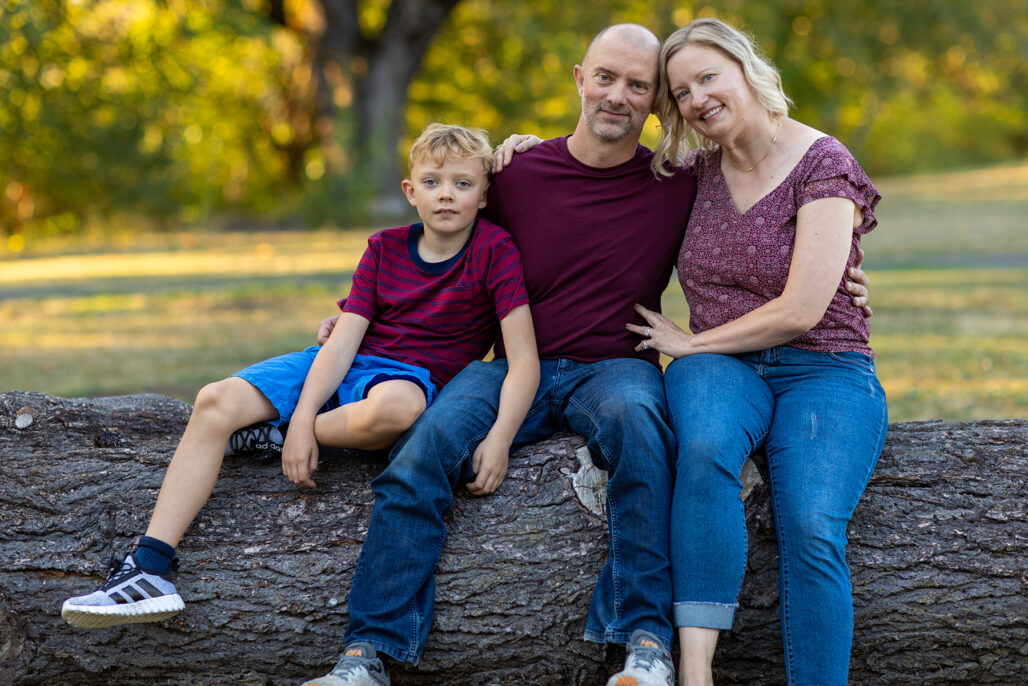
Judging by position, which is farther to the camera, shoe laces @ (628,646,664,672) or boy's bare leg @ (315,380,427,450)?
boy's bare leg @ (315,380,427,450)

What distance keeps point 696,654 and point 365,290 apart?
1.49 m

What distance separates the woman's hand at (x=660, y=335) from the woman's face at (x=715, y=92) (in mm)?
596

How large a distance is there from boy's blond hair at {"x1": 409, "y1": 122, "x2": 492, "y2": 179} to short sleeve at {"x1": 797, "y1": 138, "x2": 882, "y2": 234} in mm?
1020

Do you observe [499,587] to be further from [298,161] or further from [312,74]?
[298,161]

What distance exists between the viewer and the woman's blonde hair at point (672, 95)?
10.4 ft

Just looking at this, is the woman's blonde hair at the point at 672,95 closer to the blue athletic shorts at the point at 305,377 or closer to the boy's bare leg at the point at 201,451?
the blue athletic shorts at the point at 305,377

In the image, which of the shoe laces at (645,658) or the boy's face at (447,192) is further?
the boy's face at (447,192)

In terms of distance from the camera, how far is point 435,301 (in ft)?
10.8

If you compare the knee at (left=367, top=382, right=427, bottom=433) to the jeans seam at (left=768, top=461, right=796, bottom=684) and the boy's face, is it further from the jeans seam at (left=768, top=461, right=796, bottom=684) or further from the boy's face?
the jeans seam at (left=768, top=461, right=796, bottom=684)

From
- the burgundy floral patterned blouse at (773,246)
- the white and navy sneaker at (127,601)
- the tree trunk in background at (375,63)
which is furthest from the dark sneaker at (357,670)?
the tree trunk in background at (375,63)

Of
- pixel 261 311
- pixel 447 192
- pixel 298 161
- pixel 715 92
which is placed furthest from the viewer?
pixel 298 161

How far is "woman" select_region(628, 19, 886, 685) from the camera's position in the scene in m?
2.67

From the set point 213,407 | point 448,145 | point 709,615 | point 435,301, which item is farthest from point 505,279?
point 709,615

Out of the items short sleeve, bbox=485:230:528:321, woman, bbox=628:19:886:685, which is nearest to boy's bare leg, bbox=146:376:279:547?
short sleeve, bbox=485:230:528:321
